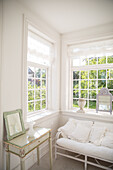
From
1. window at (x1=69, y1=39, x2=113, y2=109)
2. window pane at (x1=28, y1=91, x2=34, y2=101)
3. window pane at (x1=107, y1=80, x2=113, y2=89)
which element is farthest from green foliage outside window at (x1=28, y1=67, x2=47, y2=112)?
window pane at (x1=107, y1=80, x2=113, y2=89)

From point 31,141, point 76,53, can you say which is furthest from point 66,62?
point 31,141

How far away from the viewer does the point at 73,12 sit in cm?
220

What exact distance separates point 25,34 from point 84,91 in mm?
2039

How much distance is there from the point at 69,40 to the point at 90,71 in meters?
0.99

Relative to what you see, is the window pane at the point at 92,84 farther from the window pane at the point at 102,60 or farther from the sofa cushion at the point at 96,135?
the sofa cushion at the point at 96,135

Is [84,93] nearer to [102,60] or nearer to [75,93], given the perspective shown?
[75,93]

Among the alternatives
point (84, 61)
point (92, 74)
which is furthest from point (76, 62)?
point (92, 74)

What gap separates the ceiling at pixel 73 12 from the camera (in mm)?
1951

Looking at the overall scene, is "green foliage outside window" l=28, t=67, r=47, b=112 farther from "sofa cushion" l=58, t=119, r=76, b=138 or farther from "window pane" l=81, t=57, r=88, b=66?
"window pane" l=81, t=57, r=88, b=66

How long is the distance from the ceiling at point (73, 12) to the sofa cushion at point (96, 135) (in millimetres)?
2270

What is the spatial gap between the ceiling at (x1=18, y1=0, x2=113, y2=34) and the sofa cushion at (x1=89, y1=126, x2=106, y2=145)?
89.4 inches

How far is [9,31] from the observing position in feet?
5.85

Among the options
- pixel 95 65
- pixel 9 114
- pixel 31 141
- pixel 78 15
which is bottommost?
pixel 31 141

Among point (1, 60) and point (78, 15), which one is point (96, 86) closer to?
point (78, 15)
